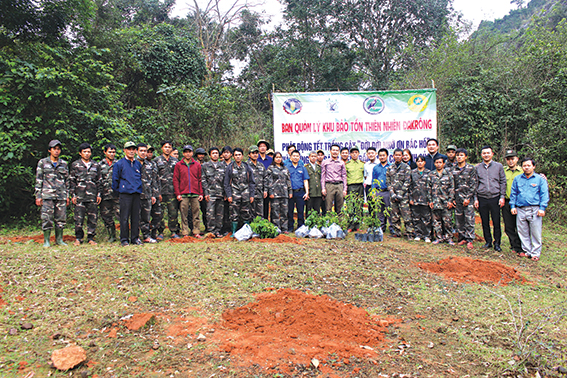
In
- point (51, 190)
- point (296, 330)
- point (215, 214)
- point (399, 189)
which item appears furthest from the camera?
point (399, 189)

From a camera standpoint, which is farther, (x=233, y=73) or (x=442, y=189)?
(x=233, y=73)

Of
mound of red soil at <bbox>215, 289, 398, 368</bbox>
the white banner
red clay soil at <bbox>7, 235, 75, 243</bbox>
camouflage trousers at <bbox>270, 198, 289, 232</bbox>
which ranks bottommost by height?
mound of red soil at <bbox>215, 289, 398, 368</bbox>

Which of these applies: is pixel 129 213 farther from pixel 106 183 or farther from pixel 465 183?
pixel 465 183

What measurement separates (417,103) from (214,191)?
554cm

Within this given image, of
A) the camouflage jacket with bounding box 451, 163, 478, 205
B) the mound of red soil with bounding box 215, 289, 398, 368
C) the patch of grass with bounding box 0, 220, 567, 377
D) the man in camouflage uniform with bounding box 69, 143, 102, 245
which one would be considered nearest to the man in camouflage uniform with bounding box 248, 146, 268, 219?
the patch of grass with bounding box 0, 220, 567, 377

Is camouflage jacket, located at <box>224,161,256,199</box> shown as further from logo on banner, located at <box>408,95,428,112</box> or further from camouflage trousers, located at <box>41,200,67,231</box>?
logo on banner, located at <box>408,95,428,112</box>

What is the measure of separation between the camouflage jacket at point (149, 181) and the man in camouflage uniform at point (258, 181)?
186cm

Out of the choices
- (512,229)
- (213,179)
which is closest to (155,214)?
(213,179)

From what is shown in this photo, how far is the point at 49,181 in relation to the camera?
5793mm

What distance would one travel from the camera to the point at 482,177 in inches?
249

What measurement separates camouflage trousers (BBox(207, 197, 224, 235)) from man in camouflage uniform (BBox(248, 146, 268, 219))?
2.24 ft

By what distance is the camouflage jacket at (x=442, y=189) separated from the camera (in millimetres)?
6535

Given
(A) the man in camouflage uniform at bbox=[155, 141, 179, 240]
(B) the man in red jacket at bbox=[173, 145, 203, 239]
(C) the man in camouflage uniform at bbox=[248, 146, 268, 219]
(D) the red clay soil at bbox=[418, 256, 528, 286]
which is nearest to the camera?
(D) the red clay soil at bbox=[418, 256, 528, 286]

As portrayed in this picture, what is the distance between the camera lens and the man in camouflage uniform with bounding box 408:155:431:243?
676 cm
